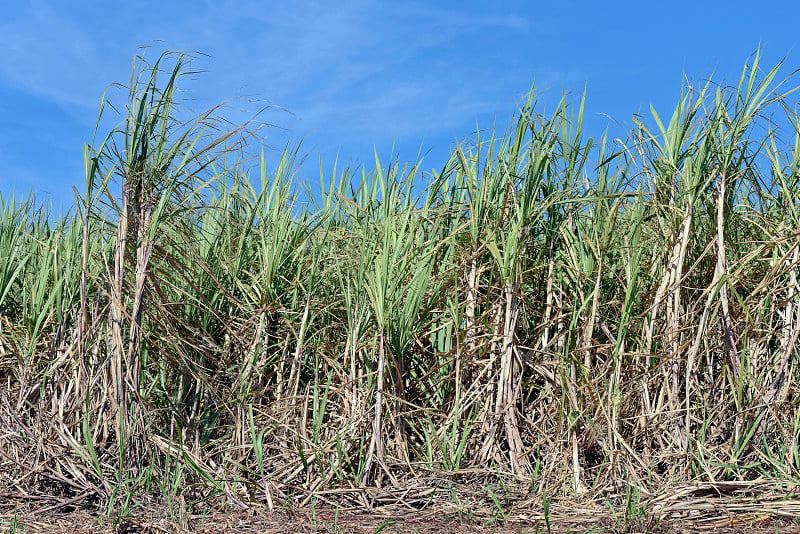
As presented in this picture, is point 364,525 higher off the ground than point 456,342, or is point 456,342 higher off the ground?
point 456,342

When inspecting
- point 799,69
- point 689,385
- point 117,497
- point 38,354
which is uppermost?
point 799,69

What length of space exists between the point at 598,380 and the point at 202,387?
1.83 m

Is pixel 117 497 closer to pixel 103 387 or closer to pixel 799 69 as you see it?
pixel 103 387

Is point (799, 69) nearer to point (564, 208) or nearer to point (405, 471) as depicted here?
point (564, 208)

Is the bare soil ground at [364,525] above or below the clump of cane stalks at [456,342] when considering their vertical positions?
below

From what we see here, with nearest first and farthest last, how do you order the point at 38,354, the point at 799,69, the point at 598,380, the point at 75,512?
the point at 75,512
the point at 598,380
the point at 799,69
the point at 38,354

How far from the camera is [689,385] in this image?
3.06m

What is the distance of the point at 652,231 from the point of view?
3.42 m

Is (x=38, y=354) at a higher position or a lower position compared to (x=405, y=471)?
higher

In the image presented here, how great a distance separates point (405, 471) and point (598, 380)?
95cm

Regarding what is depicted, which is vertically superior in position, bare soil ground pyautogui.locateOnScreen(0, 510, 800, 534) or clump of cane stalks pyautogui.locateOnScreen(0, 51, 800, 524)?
clump of cane stalks pyautogui.locateOnScreen(0, 51, 800, 524)

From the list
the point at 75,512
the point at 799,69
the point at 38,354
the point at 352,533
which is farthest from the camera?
the point at 38,354

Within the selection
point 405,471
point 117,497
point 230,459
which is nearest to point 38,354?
point 117,497

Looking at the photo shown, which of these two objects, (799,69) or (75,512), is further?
A: (799,69)
